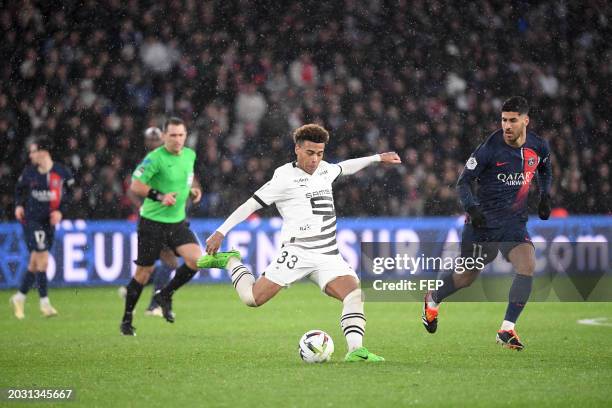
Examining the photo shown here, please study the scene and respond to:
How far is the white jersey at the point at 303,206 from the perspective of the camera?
766cm

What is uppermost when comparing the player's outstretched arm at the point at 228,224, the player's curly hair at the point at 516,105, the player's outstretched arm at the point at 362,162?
the player's curly hair at the point at 516,105

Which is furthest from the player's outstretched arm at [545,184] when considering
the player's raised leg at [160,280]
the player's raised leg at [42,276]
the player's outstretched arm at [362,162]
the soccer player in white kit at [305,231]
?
the player's raised leg at [42,276]

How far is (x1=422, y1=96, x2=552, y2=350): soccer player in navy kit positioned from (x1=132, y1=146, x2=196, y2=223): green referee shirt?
298cm

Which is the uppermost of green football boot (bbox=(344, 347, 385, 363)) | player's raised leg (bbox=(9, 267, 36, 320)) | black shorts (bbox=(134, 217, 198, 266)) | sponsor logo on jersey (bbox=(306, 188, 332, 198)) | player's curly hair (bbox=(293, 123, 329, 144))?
player's curly hair (bbox=(293, 123, 329, 144))

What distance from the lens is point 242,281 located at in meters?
7.83

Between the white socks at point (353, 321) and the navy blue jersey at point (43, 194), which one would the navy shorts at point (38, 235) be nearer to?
the navy blue jersey at point (43, 194)

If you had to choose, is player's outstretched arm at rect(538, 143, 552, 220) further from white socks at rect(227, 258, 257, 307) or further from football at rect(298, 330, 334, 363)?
white socks at rect(227, 258, 257, 307)

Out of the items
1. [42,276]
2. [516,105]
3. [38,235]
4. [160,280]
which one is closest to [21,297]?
[42,276]

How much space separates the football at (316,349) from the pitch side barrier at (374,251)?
8037 mm

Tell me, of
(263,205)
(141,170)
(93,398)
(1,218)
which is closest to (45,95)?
(1,218)

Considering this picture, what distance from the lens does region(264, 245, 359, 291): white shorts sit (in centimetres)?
759

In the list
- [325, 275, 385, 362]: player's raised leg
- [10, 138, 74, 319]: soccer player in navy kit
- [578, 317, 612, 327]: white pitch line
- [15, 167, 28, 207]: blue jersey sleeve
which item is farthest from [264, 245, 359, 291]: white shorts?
[15, 167, 28, 207]: blue jersey sleeve

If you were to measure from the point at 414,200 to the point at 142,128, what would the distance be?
4.62 metres

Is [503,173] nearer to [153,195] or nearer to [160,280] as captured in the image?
[153,195]
